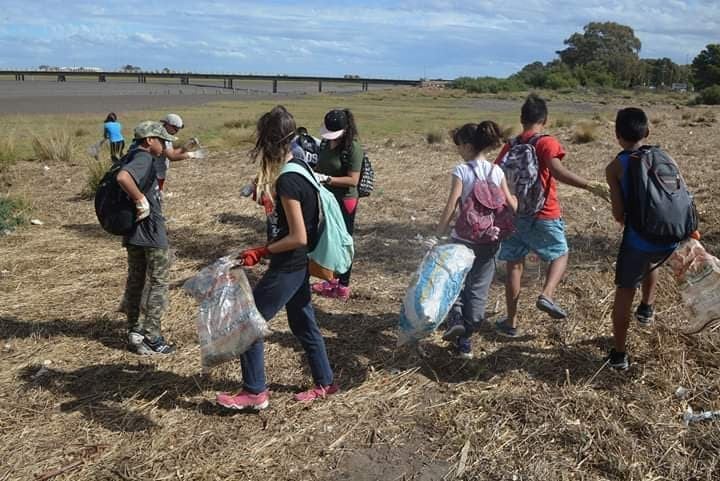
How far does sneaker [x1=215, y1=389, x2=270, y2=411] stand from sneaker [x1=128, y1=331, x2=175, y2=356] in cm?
111

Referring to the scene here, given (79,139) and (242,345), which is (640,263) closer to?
(242,345)

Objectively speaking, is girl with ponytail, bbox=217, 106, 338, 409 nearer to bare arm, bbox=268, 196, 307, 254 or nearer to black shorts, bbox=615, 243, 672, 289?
bare arm, bbox=268, 196, 307, 254

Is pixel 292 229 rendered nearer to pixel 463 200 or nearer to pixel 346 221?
pixel 463 200

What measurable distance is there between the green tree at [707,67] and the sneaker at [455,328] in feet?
223

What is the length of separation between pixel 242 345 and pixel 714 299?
276 cm

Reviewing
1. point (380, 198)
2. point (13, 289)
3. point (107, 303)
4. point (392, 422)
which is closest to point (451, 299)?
point (392, 422)

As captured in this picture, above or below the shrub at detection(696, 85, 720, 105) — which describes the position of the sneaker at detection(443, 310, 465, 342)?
below

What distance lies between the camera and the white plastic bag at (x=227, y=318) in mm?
3715

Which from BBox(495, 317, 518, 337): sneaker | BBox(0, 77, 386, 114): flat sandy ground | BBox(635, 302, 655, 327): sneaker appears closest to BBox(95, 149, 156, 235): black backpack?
BBox(495, 317, 518, 337): sneaker

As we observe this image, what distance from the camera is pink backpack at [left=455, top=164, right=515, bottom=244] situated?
169 inches

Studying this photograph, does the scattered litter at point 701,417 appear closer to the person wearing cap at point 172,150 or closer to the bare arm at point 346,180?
the bare arm at point 346,180

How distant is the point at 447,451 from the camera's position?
3.69 metres

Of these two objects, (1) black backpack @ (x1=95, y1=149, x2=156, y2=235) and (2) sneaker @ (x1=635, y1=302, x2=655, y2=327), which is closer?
(1) black backpack @ (x1=95, y1=149, x2=156, y2=235)

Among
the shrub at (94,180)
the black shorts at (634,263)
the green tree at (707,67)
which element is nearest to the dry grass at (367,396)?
the black shorts at (634,263)
